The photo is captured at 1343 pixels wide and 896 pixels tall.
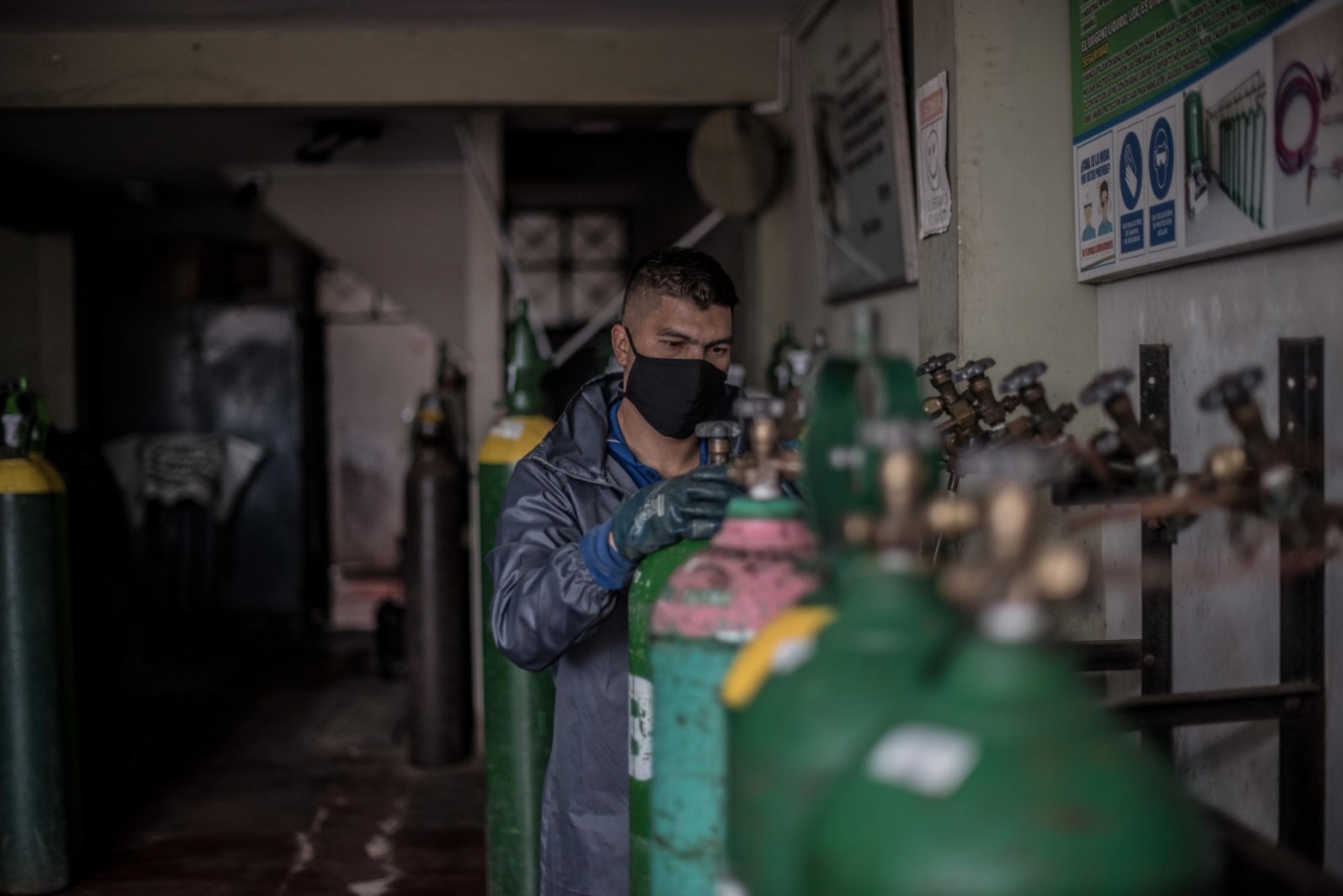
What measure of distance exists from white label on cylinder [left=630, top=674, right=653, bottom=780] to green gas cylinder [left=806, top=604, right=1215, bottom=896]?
2.13 ft

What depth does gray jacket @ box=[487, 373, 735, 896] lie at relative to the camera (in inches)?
70.3

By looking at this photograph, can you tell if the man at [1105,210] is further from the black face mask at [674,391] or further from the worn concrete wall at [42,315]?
the worn concrete wall at [42,315]

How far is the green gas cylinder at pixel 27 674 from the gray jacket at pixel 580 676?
1773mm

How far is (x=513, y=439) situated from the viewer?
116 inches

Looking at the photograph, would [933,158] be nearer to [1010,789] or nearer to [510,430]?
[510,430]

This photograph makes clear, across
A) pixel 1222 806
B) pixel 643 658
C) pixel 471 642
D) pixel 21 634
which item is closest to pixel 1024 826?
pixel 643 658

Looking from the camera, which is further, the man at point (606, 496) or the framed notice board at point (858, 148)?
the framed notice board at point (858, 148)

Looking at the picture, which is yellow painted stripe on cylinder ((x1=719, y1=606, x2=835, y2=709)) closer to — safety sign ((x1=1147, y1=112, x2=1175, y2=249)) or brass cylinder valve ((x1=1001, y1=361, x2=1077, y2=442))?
brass cylinder valve ((x1=1001, y1=361, x2=1077, y2=442))

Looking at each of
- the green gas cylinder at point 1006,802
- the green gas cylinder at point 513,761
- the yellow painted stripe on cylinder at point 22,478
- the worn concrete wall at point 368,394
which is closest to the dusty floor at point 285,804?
the green gas cylinder at point 513,761

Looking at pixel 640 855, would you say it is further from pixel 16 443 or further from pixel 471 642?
pixel 471 642

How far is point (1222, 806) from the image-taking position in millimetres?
1785

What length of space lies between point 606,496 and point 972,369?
1.88ft

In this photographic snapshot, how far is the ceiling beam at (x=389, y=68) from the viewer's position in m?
3.66

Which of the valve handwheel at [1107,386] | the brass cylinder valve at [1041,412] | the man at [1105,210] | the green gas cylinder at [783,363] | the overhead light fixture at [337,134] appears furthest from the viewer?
the overhead light fixture at [337,134]
